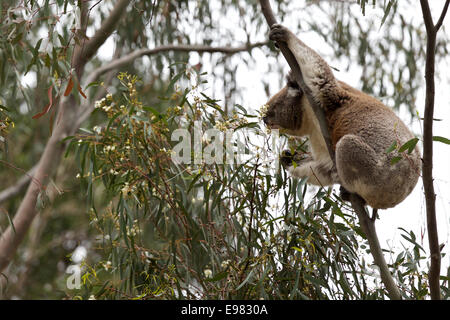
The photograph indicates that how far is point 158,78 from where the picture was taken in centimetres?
546

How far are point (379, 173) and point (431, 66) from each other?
104 cm

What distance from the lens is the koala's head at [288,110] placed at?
326 centimetres

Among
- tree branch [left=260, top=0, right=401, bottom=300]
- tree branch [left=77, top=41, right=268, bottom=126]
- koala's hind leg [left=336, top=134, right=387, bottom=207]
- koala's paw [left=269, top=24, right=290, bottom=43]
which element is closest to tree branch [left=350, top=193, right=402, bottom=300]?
tree branch [left=260, top=0, right=401, bottom=300]

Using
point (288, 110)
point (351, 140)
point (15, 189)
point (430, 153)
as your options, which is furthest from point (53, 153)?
point (430, 153)

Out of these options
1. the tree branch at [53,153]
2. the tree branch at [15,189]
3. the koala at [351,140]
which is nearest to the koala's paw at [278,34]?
the koala at [351,140]

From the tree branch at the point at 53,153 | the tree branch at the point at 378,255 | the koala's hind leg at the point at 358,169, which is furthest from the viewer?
the tree branch at the point at 53,153

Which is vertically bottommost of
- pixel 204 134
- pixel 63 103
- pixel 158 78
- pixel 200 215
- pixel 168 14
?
pixel 200 215

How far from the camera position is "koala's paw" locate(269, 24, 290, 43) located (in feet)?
8.57

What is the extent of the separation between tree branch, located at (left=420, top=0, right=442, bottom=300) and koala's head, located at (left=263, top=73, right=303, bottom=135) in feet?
4.57

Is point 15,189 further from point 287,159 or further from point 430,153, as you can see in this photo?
point 430,153

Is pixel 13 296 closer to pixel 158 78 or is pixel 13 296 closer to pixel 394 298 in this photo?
pixel 158 78

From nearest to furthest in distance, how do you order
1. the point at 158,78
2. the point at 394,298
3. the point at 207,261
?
the point at 394,298, the point at 207,261, the point at 158,78

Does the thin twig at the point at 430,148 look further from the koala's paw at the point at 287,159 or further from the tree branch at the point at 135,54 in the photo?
the tree branch at the point at 135,54

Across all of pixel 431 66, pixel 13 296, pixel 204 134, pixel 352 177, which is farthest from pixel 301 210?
pixel 13 296
